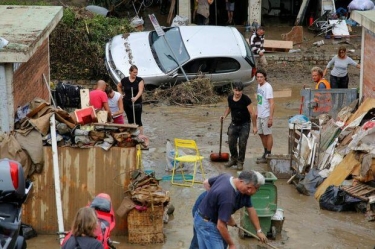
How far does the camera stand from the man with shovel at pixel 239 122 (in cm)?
1481

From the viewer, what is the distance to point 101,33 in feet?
75.3

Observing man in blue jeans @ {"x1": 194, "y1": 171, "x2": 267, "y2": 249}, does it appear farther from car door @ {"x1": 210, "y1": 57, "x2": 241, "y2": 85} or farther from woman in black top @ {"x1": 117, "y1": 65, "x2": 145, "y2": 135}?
car door @ {"x1": 210, "y1": 57, "x2": 241, "y2": 85}

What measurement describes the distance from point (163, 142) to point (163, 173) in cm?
212

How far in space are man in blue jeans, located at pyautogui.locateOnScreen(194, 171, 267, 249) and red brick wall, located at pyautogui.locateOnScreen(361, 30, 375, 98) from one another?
6946 millimetres

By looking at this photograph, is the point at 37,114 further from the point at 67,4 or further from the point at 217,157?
the point at 67,4

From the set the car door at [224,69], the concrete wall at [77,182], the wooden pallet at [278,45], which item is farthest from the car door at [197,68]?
the concrete wall at [77,182]

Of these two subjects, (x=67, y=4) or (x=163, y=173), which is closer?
(x=163, y=173)

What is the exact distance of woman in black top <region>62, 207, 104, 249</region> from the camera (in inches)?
316

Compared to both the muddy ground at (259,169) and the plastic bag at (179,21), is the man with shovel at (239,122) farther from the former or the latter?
the plastic bag at (179,21)

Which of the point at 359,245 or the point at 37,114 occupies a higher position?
the point at 37,114

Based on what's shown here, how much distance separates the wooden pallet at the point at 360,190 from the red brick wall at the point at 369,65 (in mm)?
3018

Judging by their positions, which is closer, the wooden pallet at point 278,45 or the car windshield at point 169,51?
the car windshield at point 169,51

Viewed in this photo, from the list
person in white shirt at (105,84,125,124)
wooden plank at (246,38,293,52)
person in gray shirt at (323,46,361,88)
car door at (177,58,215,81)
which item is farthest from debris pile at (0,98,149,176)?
wooden plank at (246,38,293,52)

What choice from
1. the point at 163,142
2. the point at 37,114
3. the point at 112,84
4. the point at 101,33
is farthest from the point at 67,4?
the point at 37,114
